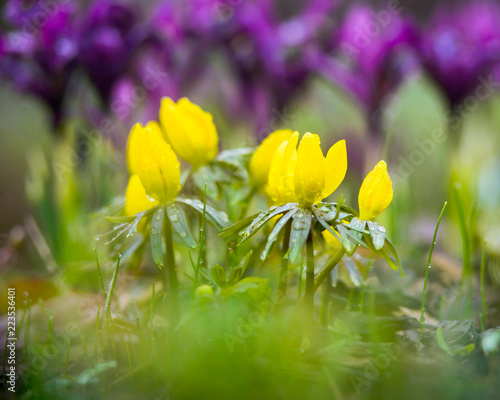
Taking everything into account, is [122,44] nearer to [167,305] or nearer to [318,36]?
[318,36]

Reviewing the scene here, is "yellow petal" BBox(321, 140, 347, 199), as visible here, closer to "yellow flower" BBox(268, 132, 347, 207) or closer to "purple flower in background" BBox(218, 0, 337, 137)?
"yellow flower" BBox(268, 132, 347, 207)

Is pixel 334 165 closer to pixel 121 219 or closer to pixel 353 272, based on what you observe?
pixel 353 272

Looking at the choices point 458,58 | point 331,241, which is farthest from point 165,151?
point 458,58

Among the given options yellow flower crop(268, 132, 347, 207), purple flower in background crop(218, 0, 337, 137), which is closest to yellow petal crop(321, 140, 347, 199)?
yellow flower crop(268, 132, 347, 207)

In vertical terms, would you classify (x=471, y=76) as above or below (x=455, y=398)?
above

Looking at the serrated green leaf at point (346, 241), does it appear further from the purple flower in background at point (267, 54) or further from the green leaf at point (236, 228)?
the purple flower in background at point (267, 54)

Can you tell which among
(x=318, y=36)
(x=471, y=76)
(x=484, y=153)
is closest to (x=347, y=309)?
(x=471, y=76)
